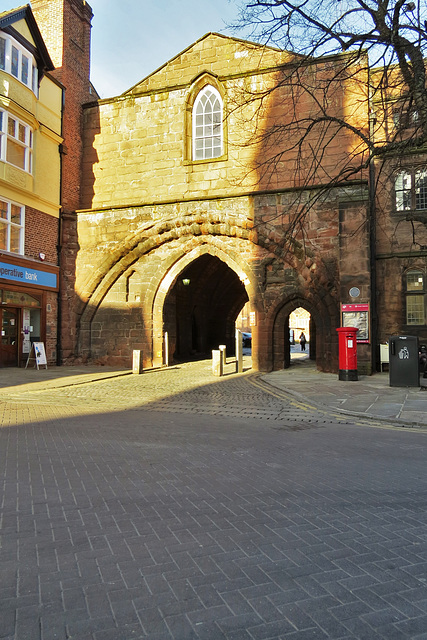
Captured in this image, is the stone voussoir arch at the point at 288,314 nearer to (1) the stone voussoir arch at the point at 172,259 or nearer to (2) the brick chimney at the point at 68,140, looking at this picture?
(1) the stone voussoir arch at the point at 172,259

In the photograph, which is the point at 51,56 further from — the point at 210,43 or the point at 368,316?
the point at 368,316

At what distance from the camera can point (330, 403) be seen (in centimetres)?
998

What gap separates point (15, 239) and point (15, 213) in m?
0.94

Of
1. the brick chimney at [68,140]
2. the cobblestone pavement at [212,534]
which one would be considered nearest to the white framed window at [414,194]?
the brick chimney at [68,140]

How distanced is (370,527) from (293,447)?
2639 mm

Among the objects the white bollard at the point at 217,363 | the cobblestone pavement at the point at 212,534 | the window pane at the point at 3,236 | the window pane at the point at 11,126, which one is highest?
the window pane at the point at 11,126

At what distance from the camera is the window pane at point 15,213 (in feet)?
56.3

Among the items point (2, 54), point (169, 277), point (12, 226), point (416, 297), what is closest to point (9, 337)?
point (12, 226)

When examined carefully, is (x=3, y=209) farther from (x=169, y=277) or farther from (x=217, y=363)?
(x=217, y=363)

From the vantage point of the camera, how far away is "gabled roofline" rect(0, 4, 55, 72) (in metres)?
16.3

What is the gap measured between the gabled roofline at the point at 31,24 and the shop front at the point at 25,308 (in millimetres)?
7825

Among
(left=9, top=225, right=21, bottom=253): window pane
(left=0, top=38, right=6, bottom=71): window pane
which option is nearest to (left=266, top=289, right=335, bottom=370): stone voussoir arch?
(left=9, top=225, right=21, bottom=253): window pane

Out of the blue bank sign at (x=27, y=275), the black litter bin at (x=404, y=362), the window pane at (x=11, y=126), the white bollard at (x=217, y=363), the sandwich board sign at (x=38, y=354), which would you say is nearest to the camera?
the black litter bin at (x=404, y=362)

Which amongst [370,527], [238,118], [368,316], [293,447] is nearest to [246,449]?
[293,447]
